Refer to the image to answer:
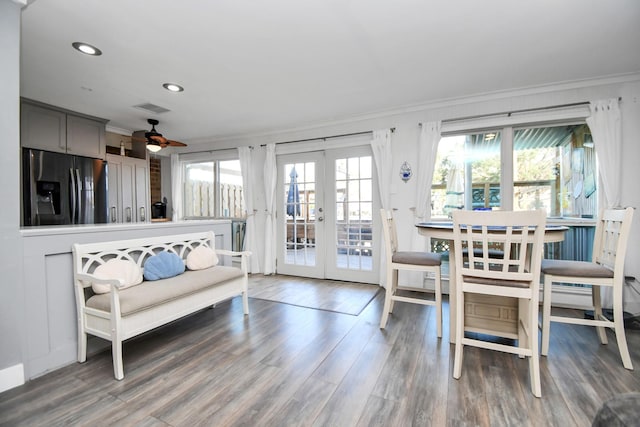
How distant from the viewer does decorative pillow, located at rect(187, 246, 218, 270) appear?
280 cm

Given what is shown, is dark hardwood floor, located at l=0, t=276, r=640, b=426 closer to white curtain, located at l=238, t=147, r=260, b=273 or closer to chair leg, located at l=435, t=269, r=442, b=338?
chair leg, located at l=435, t=269, r=442, b=338

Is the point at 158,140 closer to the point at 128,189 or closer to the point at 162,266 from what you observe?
the point at 128,189

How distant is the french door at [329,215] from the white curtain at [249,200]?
0.46m

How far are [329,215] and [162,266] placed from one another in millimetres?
2493

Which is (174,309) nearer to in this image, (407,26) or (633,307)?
(407,26)

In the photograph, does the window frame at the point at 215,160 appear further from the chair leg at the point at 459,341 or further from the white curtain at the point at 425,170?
the chair leg at the point at 459,341

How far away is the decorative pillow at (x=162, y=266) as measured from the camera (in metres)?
2.40

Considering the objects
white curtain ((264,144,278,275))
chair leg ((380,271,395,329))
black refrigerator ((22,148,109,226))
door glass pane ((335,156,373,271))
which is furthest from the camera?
white curtain ((264,144,278,275))

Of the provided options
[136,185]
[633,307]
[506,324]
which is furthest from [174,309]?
[633,307]

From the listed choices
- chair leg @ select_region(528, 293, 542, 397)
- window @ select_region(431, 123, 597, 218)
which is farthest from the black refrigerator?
chair leg @ select_region(528, 293, 542, 397)

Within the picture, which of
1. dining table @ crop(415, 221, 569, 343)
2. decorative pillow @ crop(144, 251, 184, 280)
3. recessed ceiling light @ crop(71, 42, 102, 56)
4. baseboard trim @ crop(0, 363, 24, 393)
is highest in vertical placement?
recessed ceiling light @ crop(71, 42, 102, 56)

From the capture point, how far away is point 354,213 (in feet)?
13.9

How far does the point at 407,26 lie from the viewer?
2.10m

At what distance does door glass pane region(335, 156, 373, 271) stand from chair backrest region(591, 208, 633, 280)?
239 cm
